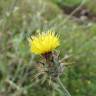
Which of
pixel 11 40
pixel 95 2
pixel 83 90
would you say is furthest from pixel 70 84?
Result: pixel 95 2

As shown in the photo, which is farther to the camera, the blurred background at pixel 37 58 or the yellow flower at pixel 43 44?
the blurred background at pixel 37 58

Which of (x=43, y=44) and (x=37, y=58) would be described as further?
(x=37, y=58)

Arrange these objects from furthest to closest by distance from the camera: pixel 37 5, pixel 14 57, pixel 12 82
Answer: pixel 37 5 → pixel 14 57 → pixel 12 82

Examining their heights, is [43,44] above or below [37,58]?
below

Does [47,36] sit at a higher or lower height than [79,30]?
lower

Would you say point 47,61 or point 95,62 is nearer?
point 47,61

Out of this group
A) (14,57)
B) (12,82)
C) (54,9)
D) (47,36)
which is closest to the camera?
(47,36)

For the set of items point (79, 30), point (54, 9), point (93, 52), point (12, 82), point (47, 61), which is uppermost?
point (54, 9)

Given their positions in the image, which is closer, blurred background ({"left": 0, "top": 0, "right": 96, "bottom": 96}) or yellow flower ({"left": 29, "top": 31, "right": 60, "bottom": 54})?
yellow flower ({"left": 29, "top": 31, "right": 60, "bottom": 54})

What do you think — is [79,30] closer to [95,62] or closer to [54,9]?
[95,62]

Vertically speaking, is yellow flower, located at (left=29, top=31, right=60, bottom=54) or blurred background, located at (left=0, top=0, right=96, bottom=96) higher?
blurred background, located at (left=0, top=0, right=96, bottom=96)

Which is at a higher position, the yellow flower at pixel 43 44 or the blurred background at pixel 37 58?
the blurred background at pixel 37 58
